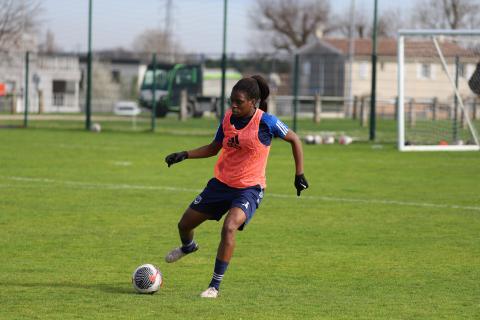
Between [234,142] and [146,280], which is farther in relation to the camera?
[234,142]

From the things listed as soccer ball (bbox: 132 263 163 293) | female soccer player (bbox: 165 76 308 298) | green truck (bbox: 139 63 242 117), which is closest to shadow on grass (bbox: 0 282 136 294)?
soccer ball (bbox: 132 263 163 293)

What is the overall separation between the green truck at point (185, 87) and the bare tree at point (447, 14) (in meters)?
11.1

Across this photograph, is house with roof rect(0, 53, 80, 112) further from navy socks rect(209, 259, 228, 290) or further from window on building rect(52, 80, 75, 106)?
navy socks rect(209, 259, 228, 290)

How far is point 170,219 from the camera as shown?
13758 millimetres

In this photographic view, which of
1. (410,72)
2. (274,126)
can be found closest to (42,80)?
(410,72)

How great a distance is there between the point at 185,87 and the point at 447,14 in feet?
59.3

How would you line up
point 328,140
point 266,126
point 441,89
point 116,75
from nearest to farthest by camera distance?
point 266,126
point 328,140
point 441,89
point 116,75

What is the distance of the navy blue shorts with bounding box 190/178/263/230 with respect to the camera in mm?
8742

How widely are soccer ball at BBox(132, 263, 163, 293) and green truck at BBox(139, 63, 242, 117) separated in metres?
36.3

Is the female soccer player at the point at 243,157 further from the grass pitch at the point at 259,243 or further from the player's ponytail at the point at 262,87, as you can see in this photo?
the grass pitch at the point at 259,243

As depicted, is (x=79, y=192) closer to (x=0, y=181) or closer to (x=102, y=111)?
(x=0, y=181)

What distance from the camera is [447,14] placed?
119 feet

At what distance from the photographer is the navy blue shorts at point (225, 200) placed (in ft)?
28.7

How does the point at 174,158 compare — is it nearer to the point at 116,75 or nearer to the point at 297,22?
the point at 116,75
